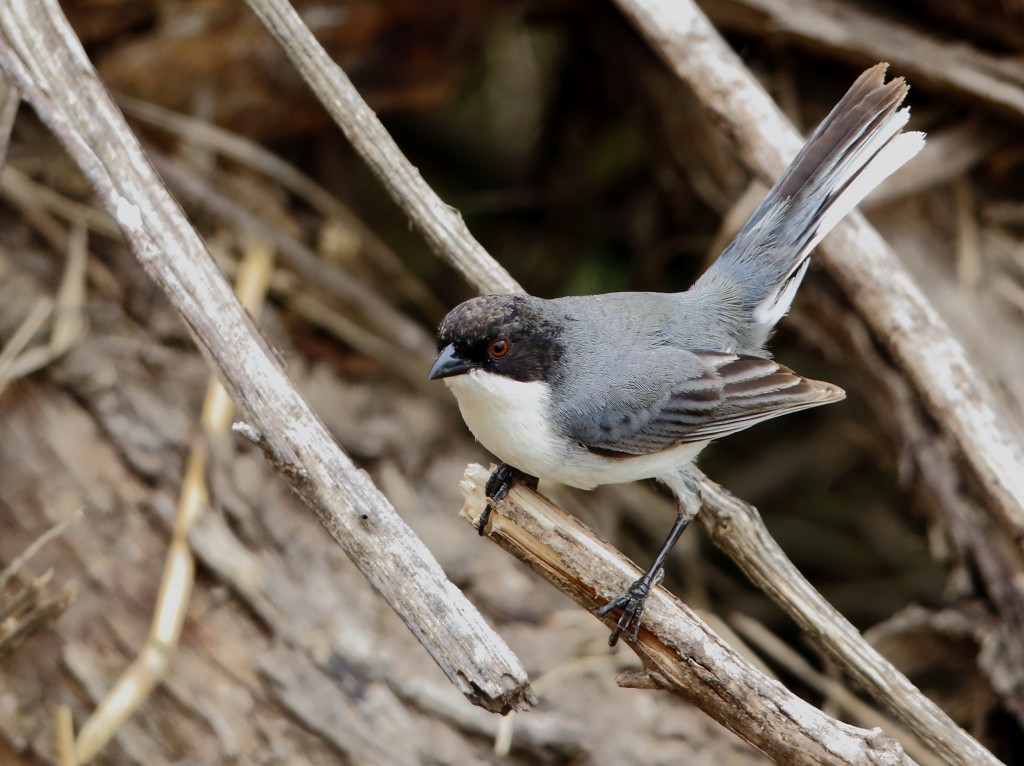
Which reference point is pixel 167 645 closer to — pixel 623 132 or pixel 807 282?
pixel 807 282

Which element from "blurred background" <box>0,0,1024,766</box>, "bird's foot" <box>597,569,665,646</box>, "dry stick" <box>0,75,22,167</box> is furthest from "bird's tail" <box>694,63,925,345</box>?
"dry stick" <box>0,75,22,167</box>

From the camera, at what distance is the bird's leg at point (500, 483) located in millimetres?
2793

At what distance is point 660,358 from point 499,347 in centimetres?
51

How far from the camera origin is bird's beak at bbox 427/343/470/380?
2.93 metres

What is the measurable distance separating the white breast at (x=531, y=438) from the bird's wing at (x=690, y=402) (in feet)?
0.15

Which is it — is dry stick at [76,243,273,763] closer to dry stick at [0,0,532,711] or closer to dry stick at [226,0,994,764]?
dry stick at [0,0,532,711]

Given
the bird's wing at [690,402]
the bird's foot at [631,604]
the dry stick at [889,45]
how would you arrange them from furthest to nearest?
the dry stick at [889,45] → the bird's wing at [690,402] → the bird's foot at [631,604]

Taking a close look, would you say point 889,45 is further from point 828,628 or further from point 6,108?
point 6,108

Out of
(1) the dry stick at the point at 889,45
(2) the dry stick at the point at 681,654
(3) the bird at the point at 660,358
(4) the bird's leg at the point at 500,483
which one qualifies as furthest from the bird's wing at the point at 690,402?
(1) the dry stick at the point at 889,45

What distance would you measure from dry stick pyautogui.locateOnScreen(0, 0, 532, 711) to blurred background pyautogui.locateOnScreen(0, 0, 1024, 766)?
3.71 ft

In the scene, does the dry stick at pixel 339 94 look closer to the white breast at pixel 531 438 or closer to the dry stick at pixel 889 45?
the white breast at pixel 531 438

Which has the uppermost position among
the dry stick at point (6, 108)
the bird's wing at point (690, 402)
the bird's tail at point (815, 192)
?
the dry stick at point (6, 108)

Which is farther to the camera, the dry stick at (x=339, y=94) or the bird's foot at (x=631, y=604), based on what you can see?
the dry stick at (x=339, y=94)

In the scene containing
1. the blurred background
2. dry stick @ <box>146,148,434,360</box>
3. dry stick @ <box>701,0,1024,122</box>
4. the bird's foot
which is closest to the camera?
the bird's foot
